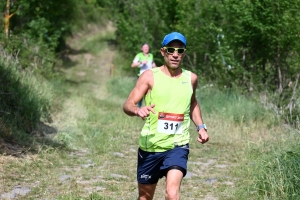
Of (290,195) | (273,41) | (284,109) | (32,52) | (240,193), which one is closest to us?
(290,195)

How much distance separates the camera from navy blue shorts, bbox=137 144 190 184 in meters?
4.65

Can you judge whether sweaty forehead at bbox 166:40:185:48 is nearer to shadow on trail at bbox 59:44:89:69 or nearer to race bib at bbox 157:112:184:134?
race bib at bbox 157:112:184:134

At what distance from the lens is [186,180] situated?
24.5 feet

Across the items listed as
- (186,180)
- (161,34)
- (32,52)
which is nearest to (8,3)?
(32,52)

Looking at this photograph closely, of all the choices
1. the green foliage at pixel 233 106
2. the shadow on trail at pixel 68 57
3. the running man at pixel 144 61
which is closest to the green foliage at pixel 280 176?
the green foliage at pixel 233 106

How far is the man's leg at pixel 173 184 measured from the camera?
4.49 meters

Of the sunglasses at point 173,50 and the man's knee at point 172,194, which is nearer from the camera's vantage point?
the man's knee at point 172,194

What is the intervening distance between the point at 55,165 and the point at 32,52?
7.77 metres

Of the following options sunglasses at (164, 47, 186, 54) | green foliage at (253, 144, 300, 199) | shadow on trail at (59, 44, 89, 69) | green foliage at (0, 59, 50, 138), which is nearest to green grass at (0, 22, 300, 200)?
green foliage at (253, 144, 300, 199)

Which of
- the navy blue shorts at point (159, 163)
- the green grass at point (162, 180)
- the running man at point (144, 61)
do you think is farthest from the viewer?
the running man at point (144, 61)

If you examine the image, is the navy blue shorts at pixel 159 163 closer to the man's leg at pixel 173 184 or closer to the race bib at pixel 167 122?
the man's leg at pixel 173 184

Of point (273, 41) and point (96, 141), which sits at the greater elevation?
point (273, 41)

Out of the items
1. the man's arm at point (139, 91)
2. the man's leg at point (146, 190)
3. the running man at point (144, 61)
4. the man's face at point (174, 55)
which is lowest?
the man's leg at point (146, 190)

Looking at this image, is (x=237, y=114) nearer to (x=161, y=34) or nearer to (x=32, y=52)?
(x=32, y=52)
